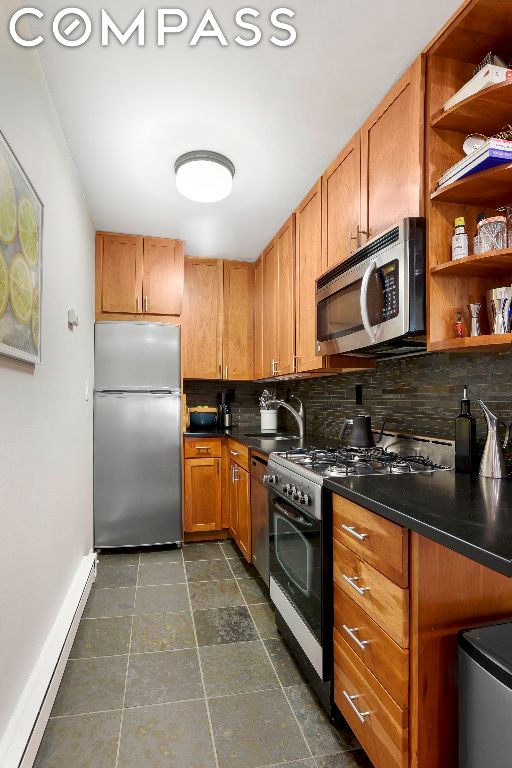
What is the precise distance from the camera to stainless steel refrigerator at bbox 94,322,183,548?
3.20m

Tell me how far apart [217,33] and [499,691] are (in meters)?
2.12

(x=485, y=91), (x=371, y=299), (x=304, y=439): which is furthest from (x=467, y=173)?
(x=304, y=439)

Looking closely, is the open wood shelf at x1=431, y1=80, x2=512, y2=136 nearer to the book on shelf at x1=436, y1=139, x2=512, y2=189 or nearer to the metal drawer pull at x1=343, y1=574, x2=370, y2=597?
the book on shelf at x1=436, y1=139, x2=512, y2=189

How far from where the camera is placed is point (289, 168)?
7.80 feet

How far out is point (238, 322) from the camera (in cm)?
394

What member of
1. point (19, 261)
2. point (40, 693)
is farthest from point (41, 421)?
point (40, 693)

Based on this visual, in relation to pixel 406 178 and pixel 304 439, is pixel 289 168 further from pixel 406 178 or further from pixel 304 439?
pixel 304 439

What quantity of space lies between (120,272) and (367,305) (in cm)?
228

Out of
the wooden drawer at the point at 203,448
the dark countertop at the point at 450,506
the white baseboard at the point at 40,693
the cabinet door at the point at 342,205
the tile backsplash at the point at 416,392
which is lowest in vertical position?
the white baseboard at the point at 40,693

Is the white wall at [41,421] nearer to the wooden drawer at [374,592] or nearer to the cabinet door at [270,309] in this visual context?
the wooden drawer at [374,592]

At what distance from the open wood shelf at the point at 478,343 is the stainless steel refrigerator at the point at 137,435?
2256mm

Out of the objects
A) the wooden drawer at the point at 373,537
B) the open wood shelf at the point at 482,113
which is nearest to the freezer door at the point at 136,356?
the wooden drawer at the point at 373,537

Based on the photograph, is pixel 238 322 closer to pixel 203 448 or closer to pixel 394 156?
pixel 203 448

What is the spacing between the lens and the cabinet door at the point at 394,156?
1.56 metres
